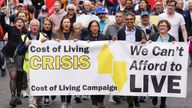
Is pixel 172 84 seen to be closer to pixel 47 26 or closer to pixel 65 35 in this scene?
pixel 65 35

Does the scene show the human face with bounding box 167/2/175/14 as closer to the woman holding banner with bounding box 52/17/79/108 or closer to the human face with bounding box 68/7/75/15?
the human face with bounding box 68/7/75/15

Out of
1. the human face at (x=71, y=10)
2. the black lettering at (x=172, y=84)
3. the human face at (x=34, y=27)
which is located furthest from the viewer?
the human face at (x=71, y=10)

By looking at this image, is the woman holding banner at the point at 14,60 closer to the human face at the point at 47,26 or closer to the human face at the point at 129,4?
the human face at the point at 47,26

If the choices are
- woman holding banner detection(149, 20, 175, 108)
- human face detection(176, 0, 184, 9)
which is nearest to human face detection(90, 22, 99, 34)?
woman holding banner detection(149, 20, 175, 108)

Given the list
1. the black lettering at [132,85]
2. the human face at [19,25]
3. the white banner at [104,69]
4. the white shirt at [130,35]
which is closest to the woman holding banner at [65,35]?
the white banner at [104,69]

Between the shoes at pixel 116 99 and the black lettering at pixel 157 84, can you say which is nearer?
the black lettering at pixel 157 84

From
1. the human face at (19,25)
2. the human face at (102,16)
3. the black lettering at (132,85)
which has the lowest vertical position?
the black lettering at (132,85)

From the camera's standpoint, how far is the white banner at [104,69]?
30.9ft

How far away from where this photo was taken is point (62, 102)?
973cm

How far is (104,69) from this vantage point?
9.48 m

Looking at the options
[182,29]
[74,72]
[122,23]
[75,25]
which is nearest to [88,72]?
[74,72]

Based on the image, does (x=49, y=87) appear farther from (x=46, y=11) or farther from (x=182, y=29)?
(x=46, y=11)

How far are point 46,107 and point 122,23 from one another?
226 centimetres

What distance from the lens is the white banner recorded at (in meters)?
9.42
